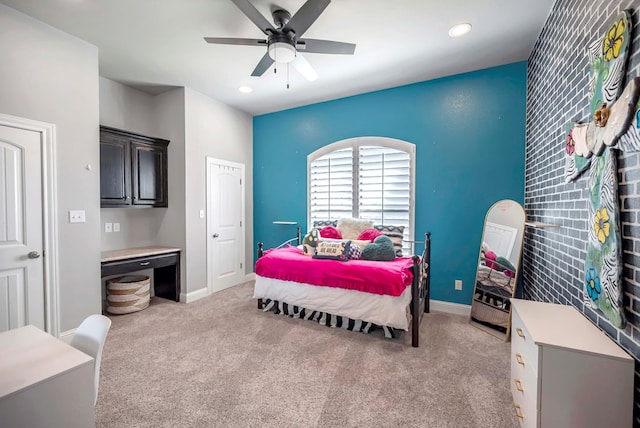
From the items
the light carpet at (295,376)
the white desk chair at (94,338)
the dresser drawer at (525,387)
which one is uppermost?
the white desk chair at (94,338)

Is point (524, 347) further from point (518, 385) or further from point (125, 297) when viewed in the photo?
point (125, 297)

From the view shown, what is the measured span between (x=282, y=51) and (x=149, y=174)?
2.67m

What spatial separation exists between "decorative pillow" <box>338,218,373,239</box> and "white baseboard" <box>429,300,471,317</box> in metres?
1.32

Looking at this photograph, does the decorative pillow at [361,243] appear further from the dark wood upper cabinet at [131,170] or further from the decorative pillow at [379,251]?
the dark wood upper cabinet at [131,170]

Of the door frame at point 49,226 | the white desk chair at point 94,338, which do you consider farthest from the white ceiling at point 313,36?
the white desk chair at point 94,338

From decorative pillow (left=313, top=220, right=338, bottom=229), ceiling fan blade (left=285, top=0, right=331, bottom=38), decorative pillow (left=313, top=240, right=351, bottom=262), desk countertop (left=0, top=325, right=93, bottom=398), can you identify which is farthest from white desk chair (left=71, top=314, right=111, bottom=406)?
decorative pillow (left=313, top=220, right=338, bottom=229)

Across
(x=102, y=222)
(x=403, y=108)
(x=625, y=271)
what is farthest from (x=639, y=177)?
(x=102, y=222)

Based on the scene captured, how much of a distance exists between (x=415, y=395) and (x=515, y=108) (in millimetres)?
3211

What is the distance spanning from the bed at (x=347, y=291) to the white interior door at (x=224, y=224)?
1.19 metres

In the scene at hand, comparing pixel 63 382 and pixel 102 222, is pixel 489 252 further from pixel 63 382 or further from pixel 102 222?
pixel 102 222

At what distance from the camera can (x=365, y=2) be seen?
86.8 inches

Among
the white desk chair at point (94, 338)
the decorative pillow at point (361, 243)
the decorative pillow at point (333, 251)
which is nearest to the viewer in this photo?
the white desk chair at point (94, 338)

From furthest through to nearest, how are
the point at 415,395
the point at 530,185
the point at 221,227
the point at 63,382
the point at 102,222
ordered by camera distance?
the point at 221,227 < the point at 102,222 < the point at 530,185 < the point at 415,395 < the point at 63,382

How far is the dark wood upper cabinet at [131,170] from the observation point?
326 cm
